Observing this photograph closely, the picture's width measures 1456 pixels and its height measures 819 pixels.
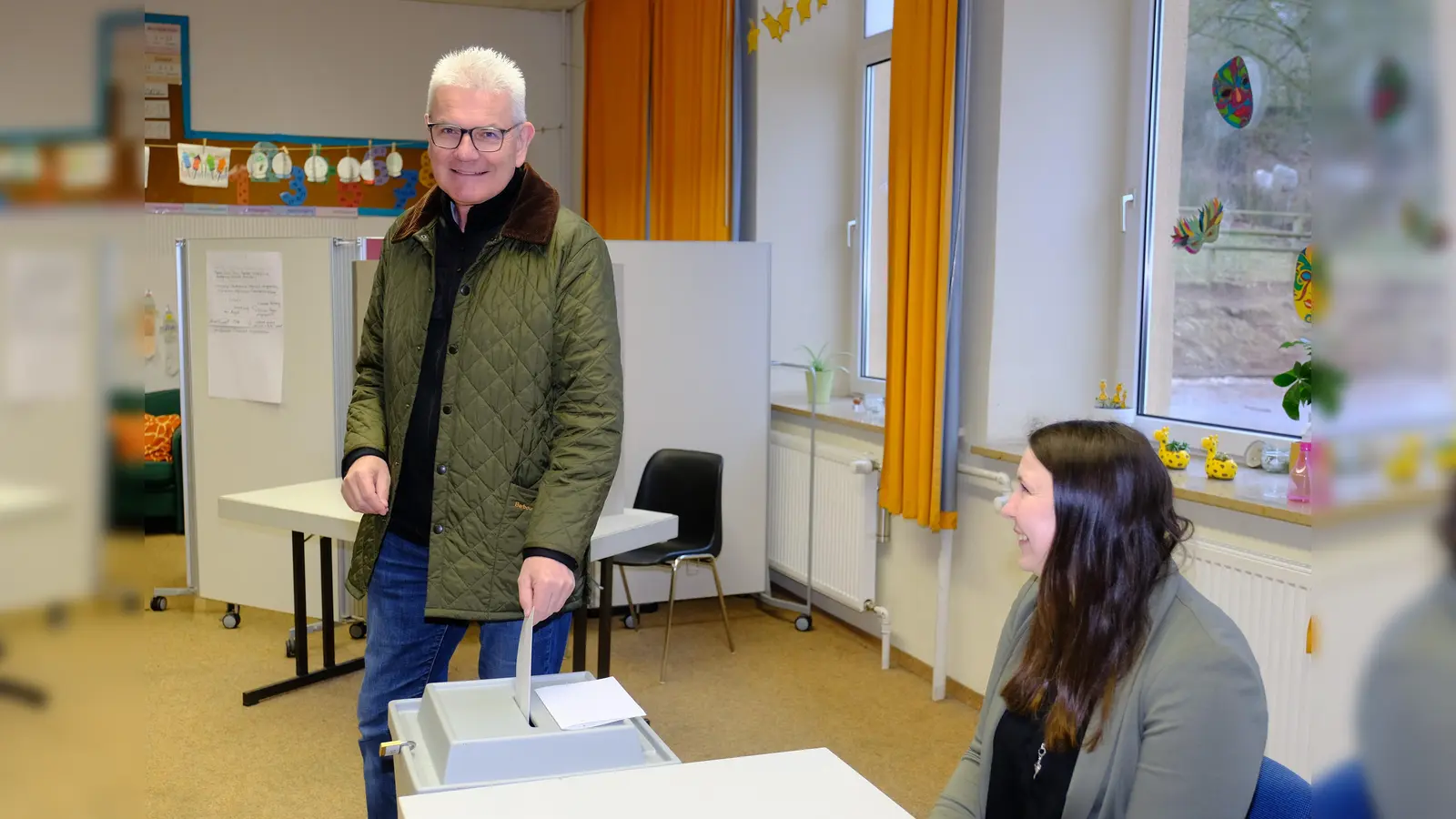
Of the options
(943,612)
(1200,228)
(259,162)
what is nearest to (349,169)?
(259,162)

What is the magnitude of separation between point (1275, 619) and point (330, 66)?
574 centimetres

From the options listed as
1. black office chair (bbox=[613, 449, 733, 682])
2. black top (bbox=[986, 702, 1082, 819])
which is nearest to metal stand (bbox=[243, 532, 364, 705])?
black office chair (bbox=[613, 449, 733, 682])

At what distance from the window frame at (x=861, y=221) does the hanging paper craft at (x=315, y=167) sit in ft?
10.4

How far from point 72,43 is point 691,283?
160 inches

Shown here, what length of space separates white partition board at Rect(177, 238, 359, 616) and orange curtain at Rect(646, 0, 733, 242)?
4.88 ft

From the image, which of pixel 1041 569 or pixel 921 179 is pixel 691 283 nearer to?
pixel 921 179

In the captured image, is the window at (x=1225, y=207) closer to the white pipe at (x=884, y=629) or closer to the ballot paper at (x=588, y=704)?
the white pipe at (x=884, y=629)

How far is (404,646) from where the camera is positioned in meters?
1.86

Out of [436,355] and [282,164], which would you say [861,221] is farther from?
[282,164]

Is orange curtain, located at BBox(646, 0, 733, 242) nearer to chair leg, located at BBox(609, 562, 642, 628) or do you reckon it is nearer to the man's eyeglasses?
chair leg, located at BBox(609, 562, 642, 628)

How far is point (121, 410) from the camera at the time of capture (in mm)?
182

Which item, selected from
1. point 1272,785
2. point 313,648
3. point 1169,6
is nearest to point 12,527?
point 1272,785

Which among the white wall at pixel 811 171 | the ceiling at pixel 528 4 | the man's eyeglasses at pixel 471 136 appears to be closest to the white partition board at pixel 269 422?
the white wall at pixel 811 171

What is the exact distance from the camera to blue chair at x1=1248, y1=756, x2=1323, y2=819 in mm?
1278
